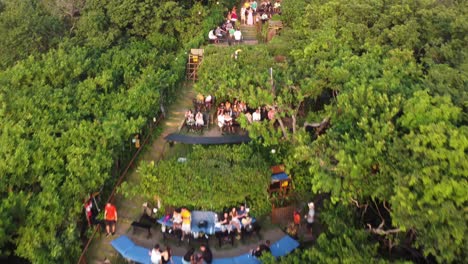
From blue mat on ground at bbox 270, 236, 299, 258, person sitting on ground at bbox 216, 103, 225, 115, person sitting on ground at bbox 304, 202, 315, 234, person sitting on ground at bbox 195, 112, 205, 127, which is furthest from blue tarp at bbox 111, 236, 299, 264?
person sitting on ground at bbox 216, 103, 225, 115

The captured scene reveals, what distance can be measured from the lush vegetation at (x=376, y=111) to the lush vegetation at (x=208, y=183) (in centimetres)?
196

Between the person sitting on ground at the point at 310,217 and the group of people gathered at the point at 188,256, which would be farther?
the person sitting on ground at the point at 310,217

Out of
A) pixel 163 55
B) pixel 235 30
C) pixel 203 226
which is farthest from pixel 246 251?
pixel 235 30

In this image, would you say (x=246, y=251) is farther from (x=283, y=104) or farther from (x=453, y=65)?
(x=453, y=65)

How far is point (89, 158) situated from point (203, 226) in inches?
193

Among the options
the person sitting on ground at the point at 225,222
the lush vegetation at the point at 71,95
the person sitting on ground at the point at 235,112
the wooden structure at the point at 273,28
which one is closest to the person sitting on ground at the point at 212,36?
the lush vegetation at the point at 71,95

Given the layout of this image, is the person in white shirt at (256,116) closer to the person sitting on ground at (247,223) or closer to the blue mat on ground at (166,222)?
the person sitting on ground at (247,223)

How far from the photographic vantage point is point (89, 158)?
1664 cm

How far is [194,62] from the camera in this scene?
88.8ft

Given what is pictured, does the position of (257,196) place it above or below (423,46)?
below

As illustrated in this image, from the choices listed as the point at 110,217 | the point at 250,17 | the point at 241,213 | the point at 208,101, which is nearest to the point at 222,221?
the point at 241,213

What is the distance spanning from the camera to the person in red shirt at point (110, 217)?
16.3 meters

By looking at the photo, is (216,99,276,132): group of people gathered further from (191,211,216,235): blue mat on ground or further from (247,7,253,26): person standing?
(247,7,253,26): person standing

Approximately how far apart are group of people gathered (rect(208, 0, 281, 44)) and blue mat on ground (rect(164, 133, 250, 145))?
33.1 ft
